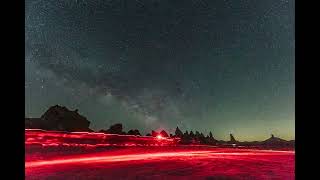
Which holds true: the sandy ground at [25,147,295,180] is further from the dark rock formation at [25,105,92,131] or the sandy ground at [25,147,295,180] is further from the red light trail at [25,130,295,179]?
the dark rock formation at [25,105,92,131]

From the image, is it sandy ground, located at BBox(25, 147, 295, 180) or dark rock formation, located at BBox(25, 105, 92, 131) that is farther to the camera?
dark rock formation, located at BBox(25, 105, 92, 131)

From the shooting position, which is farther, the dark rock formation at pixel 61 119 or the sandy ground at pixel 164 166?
the dark rock formation at pixel 61 119

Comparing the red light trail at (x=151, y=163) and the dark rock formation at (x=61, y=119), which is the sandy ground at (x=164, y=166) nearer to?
the red light trail at (x=151, y=163)

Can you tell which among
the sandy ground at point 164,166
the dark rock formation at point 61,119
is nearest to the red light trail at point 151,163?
the sandy ground at point 164,166

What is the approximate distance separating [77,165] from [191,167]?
4.62 metres

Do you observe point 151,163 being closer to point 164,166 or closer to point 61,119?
point 164,166

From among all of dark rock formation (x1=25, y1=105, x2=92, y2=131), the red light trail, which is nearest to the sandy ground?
the red light trail

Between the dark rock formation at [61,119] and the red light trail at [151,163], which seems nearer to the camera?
the red light trail at [151,163]

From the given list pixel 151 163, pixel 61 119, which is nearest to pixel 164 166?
pixel 151 163

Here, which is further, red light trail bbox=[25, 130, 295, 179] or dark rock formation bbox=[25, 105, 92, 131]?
dark rock formation bbox=[25, 105, 92, 131]

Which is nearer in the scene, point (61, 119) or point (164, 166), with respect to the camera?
point (164, 166)
